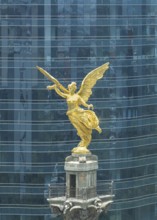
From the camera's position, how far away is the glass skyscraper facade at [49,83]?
12725 cm

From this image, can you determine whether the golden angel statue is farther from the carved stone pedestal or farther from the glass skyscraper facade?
the glass skyscraper facade

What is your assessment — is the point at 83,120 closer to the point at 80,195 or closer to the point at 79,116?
the point at 79,116

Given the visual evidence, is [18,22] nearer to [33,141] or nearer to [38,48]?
[38,48]

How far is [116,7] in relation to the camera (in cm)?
12975

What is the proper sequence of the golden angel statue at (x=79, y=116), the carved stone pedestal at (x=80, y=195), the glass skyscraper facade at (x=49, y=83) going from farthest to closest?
the glass skyscraper facade at (x=49, y=83), the golden angel statue at (x=79, y=116), the carved stone pedestal at (x=80, y=195)

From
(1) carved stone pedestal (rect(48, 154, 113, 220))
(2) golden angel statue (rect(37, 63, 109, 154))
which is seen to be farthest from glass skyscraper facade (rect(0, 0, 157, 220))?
(1) carved stone pedestal (rect(48, 154, 113, 220))

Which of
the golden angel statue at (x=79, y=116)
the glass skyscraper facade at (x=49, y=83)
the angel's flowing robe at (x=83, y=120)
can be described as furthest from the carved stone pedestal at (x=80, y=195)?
the glass skyscraper facade at (x=49, y=83)

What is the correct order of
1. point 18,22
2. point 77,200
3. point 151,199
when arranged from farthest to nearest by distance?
point 151,199 → point 18,22 → point 77,200

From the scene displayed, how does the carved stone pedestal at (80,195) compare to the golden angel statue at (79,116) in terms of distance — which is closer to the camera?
the carved stone pedestal at (80,195)

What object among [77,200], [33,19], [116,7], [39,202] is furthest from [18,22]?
[77,200]

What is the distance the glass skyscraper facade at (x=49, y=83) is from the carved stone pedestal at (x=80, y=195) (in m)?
40.8

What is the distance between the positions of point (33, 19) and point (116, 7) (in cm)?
923

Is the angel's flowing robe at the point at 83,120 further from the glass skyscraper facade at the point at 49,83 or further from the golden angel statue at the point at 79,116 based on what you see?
the glass skyscraper facade at the point at 49,83

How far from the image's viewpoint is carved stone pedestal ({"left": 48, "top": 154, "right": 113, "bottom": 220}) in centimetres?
8562
